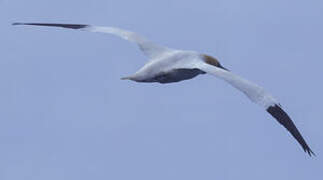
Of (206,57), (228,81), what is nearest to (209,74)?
(228,81)

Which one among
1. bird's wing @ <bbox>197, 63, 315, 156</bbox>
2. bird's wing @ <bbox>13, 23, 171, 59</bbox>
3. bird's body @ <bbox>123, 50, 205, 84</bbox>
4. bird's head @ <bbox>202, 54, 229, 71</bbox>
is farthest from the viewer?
bird's wing @ <bbox>13, 23, 171, 59</bbox>

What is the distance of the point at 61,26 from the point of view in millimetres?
34875

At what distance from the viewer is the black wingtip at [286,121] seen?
28062 millimetres

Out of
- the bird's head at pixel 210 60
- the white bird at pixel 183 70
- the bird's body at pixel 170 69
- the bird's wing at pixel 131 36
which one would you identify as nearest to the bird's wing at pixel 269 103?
the white bird at pixel 183 70

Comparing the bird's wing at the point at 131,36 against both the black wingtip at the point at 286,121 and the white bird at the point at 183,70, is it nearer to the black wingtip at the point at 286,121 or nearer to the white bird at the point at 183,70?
the white bird at the point at 183,70

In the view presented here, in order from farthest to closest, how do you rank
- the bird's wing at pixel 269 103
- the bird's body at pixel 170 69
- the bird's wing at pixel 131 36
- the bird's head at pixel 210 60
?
1. the bird's wing at pixel 131 36
2. the bird's head at pixel 210 60
3. the bird's body at pixel 170 69
4. the bird's wing at pixel 269 103

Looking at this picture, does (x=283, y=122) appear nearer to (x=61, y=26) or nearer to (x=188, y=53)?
(x=188, y=53)

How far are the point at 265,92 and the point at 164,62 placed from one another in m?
4.02

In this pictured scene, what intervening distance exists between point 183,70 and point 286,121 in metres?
3.97

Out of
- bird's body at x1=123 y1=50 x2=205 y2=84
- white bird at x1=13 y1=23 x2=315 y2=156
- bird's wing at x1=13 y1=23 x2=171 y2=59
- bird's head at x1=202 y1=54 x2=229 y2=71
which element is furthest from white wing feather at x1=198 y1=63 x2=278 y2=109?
bird's wing at x1=13 y1=23 x2=171 y2=59

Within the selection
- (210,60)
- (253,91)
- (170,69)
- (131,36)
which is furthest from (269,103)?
(131,36)

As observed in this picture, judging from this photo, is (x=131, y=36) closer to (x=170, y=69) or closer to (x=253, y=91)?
(x=170, y=69)

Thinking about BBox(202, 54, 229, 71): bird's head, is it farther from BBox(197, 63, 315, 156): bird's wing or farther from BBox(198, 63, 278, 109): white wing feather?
BBox(197, 63, 315, 156): bird's wing

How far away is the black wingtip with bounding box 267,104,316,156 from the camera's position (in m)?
28.1
